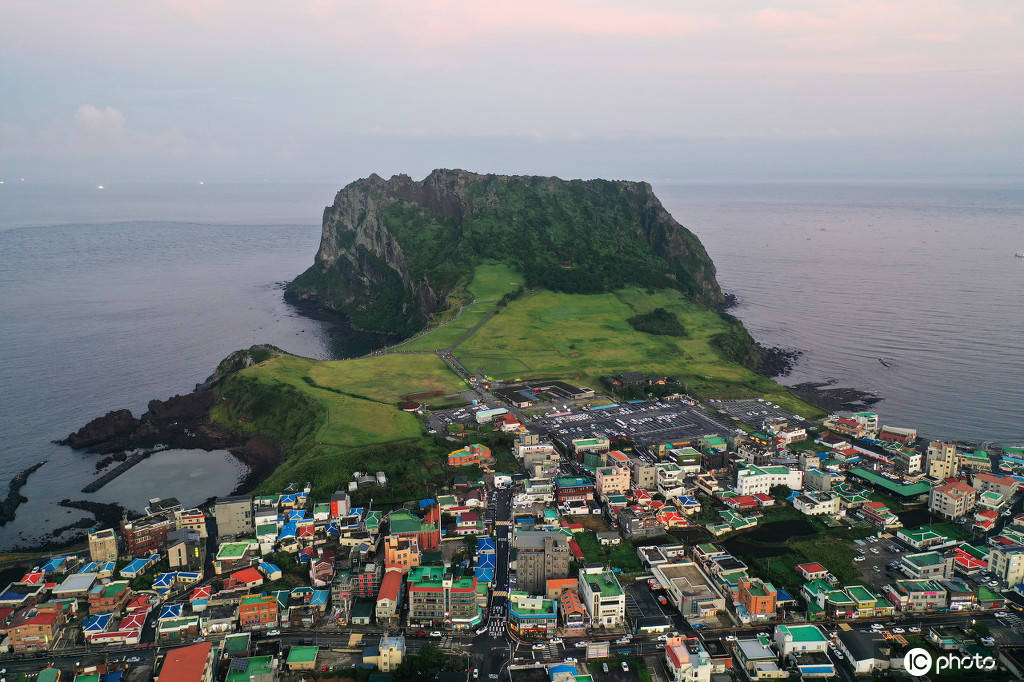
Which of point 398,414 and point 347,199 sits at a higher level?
point 347,199

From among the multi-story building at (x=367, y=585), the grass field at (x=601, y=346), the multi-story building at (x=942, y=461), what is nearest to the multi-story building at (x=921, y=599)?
the multi-story building at (x=942, y=461)

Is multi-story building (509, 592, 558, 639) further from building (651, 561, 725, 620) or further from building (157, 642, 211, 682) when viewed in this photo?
building (157, 642, 211, 682)

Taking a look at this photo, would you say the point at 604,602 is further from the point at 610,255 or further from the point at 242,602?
the point at 610,255

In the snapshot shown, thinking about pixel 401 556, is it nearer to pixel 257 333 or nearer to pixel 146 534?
pixel 146 534

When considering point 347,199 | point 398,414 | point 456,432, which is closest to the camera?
point 456,432

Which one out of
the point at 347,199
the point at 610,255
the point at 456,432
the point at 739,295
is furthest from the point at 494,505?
the point at 347,199

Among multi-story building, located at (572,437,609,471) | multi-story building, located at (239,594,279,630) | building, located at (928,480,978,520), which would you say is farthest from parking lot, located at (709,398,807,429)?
multi-story building, located at (239,594,279,630)

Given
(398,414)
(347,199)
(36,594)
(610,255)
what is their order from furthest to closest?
(347,199) → (610,255) → (398,414) → (36,594)
